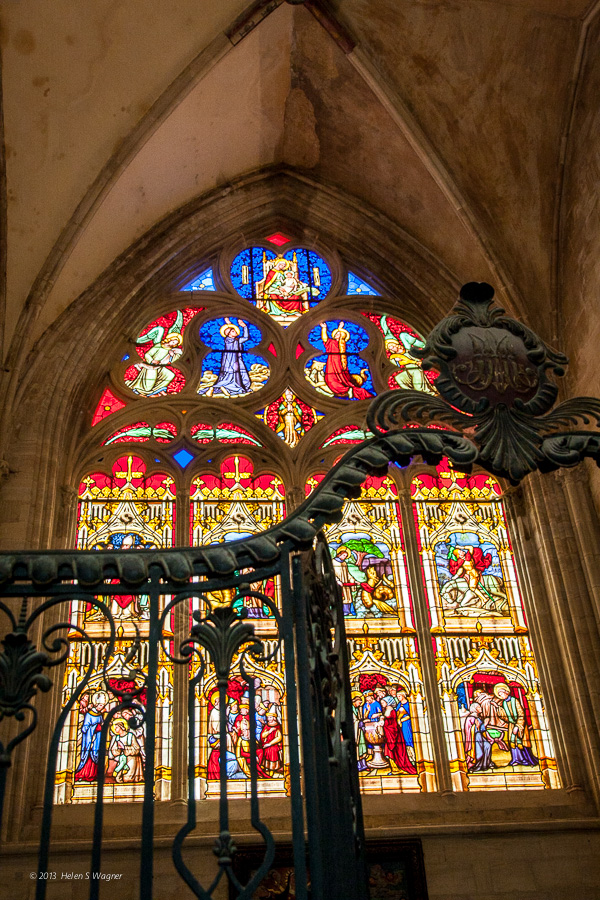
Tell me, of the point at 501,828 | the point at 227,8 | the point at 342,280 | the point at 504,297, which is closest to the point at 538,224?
the point at 504,297

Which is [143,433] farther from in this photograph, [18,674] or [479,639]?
[18,674]

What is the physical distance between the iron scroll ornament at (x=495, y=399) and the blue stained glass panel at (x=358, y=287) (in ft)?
19.9

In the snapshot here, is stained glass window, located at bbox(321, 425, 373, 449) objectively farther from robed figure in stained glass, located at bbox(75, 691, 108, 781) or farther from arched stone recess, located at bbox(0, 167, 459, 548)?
robed figure in stained glass, located at bbox(75, 691, 108, 781)

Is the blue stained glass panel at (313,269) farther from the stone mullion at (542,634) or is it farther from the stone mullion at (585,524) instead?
the stone mullion at (585,524)

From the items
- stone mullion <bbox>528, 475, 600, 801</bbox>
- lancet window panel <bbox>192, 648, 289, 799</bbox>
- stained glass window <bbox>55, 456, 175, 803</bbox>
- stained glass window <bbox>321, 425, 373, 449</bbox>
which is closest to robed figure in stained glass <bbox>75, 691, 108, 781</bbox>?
stained glass window <bbox>55, 456, 175, 803</bbox>

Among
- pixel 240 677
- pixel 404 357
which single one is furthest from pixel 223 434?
pixel 240 677

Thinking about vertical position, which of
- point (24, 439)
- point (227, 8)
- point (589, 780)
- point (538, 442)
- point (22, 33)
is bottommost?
point (589, 780)

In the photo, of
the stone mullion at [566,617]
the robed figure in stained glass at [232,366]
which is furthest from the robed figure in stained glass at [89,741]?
the stone mullion at [566,617]

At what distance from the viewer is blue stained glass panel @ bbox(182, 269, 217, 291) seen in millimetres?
9438

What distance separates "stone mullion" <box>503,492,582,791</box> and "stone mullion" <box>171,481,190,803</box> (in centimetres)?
248

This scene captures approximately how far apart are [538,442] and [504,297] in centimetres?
567

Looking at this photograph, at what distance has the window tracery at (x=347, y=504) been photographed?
22.5 ft

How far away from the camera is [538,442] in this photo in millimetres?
3268

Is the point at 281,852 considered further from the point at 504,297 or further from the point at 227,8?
the point at 227,8
